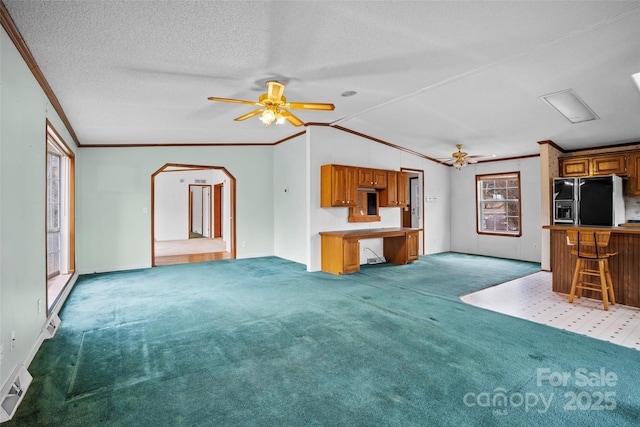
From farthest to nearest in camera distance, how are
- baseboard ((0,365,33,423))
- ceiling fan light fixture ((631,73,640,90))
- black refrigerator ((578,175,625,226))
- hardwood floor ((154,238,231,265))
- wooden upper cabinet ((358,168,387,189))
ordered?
hardwood floor ((154,238,231,265)), wooden upper cabinet ((358,168,387,189)), black refrigerator ((578,175,625,226)), ceiling fan light fixture ((631,73,640,90)), baseboard ((0,365,33,423))

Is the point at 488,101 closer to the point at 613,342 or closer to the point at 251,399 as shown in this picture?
the point at 613,342

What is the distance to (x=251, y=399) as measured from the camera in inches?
80.4

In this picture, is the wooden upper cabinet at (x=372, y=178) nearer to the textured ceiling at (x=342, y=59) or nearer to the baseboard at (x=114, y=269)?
the textured ceiling at (x=342, y=59)

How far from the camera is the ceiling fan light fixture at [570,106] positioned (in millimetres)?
4164

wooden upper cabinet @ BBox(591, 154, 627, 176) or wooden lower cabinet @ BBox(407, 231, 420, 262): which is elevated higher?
wooden upper cabinet @ BBox(591, 154, 627, 176)

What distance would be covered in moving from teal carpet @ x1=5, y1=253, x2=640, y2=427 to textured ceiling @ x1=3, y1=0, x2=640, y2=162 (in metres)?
2.61

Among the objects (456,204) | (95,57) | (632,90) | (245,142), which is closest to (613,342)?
(632,90)

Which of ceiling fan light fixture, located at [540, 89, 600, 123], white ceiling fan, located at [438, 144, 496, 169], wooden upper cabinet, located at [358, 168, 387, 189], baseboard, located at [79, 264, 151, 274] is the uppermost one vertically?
ceiling fan light fixture, located at [540, 89, 600, 123]

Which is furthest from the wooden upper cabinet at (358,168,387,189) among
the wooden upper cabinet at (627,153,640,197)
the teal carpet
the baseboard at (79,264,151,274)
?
the baseboard at (79,264,151,274)

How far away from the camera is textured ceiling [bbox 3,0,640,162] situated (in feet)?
8.01

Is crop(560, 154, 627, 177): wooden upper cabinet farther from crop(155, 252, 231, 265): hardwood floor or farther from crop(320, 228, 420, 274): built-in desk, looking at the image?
crop(155, 252, 231, 265): hardwood floor

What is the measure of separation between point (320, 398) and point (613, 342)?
281cm

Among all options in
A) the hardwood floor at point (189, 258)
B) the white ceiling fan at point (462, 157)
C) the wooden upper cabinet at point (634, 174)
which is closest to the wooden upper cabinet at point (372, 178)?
the white ceiling fan at point (462, 157)

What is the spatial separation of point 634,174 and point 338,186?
5.32 m
